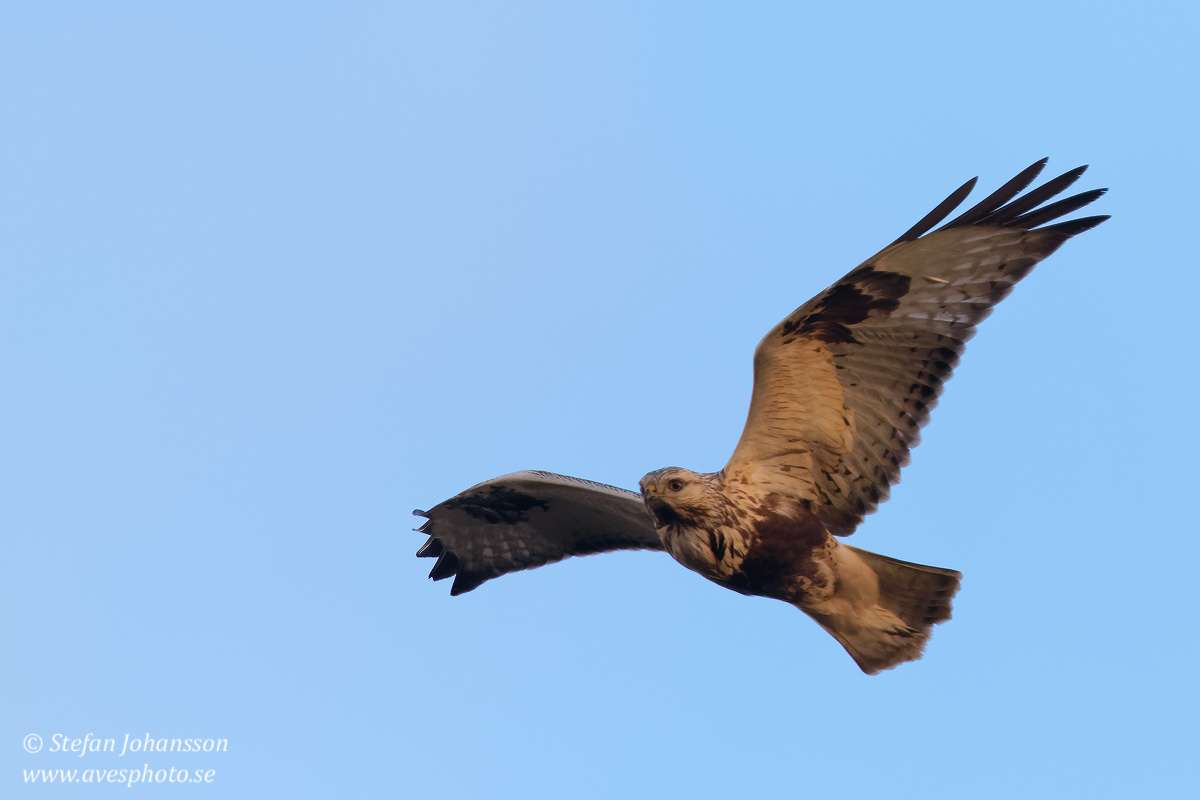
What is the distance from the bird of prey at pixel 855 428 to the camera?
22.4 feet

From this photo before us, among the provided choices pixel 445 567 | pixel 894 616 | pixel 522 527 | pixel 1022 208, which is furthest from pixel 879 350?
pixel 445 567

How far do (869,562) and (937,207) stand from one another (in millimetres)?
2164

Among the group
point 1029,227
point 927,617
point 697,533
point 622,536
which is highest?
point 1029,227

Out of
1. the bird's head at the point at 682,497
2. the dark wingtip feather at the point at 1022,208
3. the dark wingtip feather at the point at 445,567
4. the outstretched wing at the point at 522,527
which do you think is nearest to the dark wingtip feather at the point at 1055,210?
the dark wingtip feather at the point at 1022,208

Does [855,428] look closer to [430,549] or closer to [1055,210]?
[1055,210]

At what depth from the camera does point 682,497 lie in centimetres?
682

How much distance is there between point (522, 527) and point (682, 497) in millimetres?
2095

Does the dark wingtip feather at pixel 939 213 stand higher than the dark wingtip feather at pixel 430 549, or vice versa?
the dark wingtip feather at pixel 939 213

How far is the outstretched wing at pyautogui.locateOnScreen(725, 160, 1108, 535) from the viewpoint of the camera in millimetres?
6812

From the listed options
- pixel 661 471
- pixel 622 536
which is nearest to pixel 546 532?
pixel 622 536

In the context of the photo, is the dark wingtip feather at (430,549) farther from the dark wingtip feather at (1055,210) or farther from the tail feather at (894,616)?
the dark wingtip feather at (1055,210)

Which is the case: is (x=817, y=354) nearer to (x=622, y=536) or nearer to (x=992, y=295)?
(x=992, y=295)

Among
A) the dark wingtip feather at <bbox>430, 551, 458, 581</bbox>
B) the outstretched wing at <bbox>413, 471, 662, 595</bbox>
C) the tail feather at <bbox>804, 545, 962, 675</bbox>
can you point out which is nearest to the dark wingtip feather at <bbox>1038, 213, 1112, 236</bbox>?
the tail feather at <bbox>804, 545, 962, 675</bbox>

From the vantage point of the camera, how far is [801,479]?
7285mm
